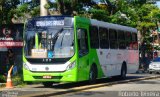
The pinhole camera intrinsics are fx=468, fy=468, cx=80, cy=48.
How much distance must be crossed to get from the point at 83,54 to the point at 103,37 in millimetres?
3040

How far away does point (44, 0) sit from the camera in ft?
79.6

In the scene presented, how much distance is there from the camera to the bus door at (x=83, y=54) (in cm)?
2002

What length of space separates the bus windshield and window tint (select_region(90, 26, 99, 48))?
2067 mm

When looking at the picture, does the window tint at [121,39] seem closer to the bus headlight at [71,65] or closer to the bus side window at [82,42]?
the bus side window at [82,42]

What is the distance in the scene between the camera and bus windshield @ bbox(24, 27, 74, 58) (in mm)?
19547

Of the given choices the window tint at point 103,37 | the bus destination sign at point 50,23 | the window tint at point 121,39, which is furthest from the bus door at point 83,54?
the window tint at point 121,39

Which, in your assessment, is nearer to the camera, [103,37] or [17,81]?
[17,81]

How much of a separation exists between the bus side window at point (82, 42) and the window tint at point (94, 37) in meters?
0.72

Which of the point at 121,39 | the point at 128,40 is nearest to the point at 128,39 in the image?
the point at 128,40

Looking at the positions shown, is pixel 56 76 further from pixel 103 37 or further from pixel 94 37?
pixel 103 37

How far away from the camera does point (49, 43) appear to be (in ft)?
64.9

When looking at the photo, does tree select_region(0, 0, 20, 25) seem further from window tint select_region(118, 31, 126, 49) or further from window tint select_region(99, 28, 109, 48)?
window tint select_region(99, 28, 109, 48)

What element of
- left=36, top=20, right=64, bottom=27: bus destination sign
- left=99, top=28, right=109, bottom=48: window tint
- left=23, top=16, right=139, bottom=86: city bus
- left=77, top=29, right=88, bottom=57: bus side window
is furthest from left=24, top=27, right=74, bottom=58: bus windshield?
left=99, top=28, right=109, bottom=48: window tint

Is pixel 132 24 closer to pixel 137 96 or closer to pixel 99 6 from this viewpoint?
pixel 99 6
